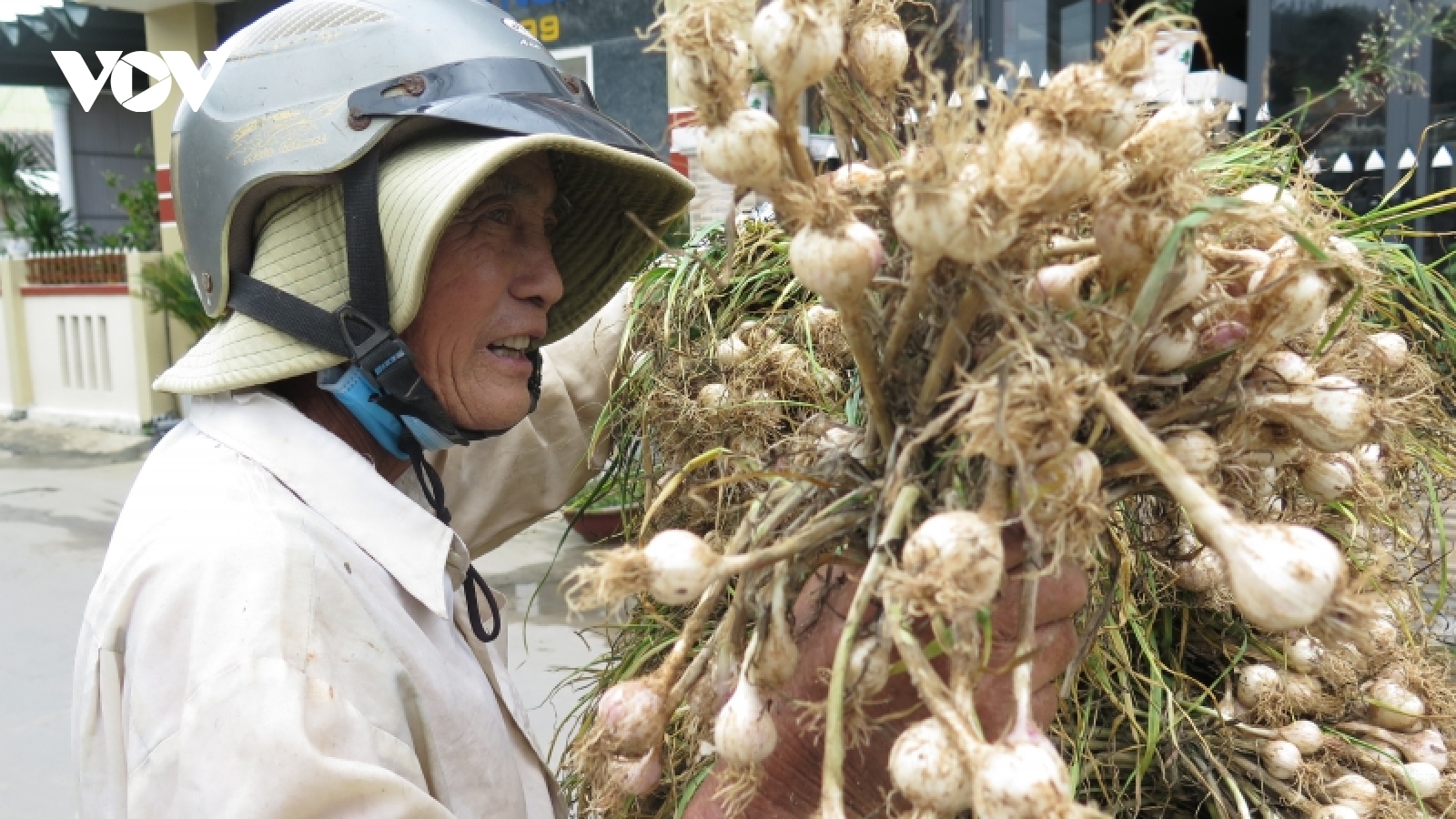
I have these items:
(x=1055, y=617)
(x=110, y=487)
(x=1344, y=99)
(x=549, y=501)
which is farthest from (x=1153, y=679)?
(x=110, y=487)

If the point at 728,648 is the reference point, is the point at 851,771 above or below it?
below

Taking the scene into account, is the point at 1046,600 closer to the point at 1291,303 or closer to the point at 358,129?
the point at 1291,303

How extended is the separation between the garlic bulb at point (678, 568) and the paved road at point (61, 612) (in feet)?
2.17

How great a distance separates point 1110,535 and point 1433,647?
739 mm

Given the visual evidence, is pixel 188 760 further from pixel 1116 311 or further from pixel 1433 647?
pixel 1433 647

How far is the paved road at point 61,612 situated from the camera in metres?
3.03

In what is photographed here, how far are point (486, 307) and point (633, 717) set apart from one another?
22.1 inches

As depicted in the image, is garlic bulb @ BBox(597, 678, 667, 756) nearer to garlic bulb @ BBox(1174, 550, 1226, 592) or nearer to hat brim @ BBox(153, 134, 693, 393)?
hat brim @ BBox(153, 134, 693, 393)

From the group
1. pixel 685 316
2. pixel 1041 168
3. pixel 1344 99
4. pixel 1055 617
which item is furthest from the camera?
pixel 1344 99

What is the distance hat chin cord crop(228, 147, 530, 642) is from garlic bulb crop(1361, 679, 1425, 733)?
42.4 inches

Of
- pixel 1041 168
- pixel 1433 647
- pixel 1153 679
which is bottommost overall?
pixel 1433 647

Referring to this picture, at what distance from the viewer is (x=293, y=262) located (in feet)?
3.71

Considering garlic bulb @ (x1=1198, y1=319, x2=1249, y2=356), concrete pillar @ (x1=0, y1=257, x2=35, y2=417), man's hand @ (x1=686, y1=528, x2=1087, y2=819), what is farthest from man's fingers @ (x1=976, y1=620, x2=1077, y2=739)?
concrete pillar @ (x1=0, y1=257, x2=35, y2=417)

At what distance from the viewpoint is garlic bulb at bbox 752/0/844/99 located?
2.08ft
